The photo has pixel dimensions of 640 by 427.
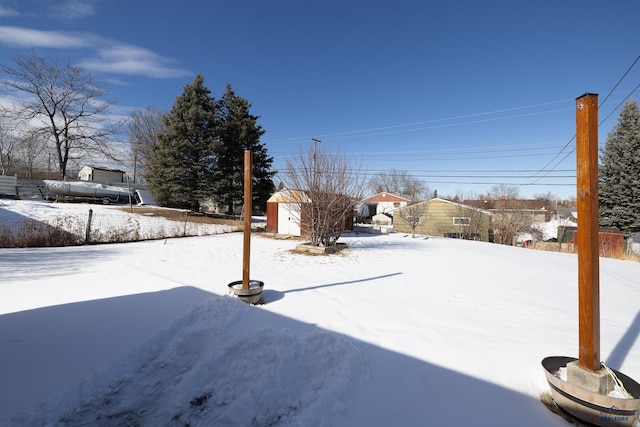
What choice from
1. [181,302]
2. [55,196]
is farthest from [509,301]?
[55,196]

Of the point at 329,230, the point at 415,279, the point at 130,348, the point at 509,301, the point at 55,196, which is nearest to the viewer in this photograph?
the point at 130,348

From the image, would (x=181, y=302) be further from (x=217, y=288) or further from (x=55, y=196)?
(x=55, y=196)

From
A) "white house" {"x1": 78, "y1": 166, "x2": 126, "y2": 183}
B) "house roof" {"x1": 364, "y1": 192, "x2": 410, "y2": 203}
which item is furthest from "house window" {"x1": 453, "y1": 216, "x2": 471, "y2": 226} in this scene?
"white house" {"x1": 78, "y1": 166, "x2": 126, "y2": 183}

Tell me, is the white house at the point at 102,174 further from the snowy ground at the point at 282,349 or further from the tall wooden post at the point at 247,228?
the tall wooden post at the point at 247,228

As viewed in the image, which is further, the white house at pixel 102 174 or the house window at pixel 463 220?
the white house at pixel 102 174

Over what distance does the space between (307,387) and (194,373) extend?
3.37ft

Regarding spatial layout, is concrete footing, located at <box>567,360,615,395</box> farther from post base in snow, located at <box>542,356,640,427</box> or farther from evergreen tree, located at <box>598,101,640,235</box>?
evergreen tree, located at <box>598,101,640,235</box>

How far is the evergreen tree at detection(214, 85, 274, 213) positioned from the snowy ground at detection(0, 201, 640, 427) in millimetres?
15143

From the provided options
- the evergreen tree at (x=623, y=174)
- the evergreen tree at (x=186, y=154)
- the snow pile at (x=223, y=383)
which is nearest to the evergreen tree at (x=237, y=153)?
the evergreen tree at (x=186, y=154)

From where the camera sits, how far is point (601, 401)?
1905mm

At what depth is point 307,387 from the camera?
2.36m

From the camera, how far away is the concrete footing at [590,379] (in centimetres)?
201

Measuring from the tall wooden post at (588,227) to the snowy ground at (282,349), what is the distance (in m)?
0.65

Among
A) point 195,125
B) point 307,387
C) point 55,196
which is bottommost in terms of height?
point 307,387
